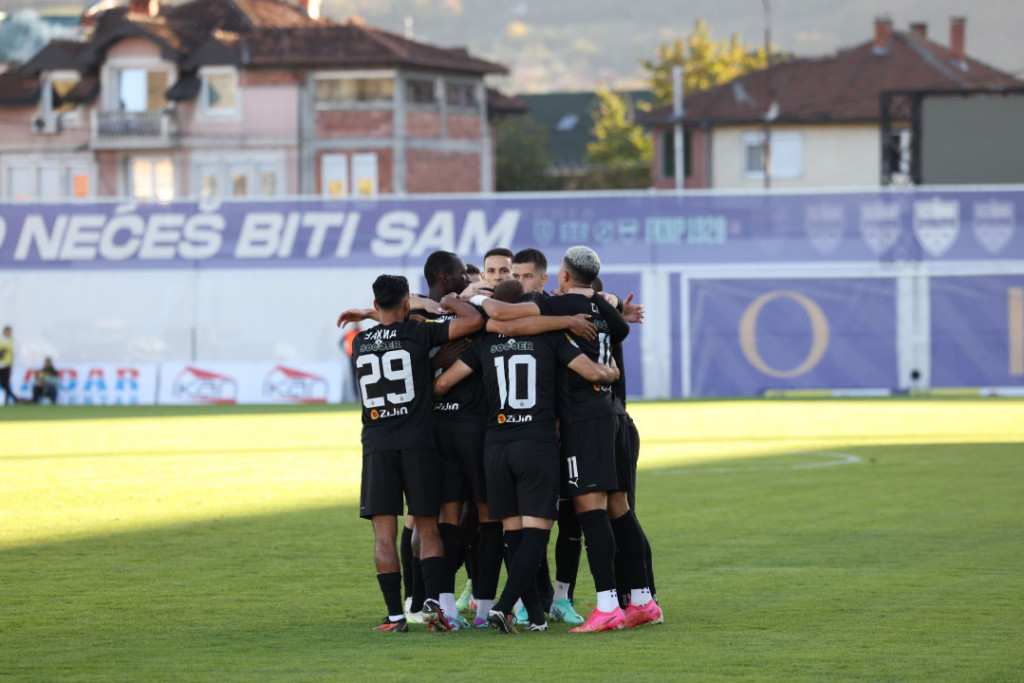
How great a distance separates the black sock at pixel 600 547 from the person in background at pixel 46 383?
27013mm

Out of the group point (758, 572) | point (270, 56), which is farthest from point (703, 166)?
point (758, 572)

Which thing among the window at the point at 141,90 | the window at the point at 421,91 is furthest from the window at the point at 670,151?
the window at the point at 141,90

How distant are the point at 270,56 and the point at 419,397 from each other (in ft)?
180

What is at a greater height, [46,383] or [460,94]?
[460,94]

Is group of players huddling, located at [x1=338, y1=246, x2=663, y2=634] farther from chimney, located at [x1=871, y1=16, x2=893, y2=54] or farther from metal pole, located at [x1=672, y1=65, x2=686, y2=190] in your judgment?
chimney, located at [x1=871, y1=16, x2=893, y2=54]

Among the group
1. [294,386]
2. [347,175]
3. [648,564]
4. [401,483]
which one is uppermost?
[347,175]

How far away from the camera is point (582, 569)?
11.4 m

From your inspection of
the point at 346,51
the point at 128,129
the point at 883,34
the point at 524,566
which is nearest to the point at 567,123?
the point at 883,34

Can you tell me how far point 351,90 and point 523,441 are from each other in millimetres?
55232

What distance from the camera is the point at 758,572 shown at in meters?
10.7

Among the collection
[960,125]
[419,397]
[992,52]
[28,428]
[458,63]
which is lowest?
[28,428]

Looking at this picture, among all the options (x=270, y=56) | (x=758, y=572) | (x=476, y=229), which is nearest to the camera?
(x=758, y=572)

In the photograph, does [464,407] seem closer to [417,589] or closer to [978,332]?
[417,589]

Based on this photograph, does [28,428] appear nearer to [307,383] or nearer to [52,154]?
[307,383]
